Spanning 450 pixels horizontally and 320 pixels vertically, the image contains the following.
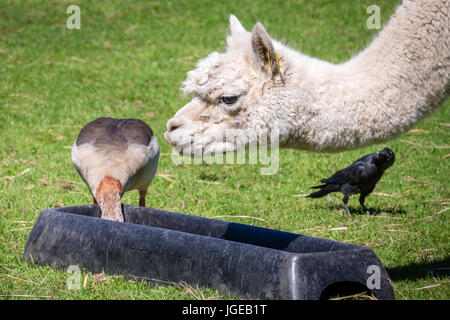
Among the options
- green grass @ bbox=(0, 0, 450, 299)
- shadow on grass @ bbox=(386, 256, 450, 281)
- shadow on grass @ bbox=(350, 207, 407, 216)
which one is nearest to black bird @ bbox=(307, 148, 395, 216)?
shadow on grass @ bbox=(350, 207, 407, 216)

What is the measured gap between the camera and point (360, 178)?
6676mm

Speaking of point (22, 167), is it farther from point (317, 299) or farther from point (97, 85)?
point (317, 299)

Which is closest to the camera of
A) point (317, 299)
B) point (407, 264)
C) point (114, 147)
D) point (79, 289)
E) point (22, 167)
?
point (317, 299)

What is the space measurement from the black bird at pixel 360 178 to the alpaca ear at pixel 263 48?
347cm

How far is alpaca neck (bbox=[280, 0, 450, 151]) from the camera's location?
3492mm

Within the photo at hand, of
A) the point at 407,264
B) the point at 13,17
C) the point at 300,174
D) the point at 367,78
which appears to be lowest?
the point at 407,264

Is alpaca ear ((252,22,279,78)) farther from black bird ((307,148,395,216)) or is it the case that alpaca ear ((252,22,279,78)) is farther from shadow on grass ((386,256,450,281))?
black bird ((307,148,395,216))

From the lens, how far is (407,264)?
5254mm

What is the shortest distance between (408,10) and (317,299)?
1.85m

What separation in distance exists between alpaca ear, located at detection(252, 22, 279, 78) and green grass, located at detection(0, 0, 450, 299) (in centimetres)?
69

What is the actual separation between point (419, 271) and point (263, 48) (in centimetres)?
259

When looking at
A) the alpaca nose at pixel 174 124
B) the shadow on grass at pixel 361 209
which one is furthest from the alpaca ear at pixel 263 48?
the shadow on grass at pixel 361 209

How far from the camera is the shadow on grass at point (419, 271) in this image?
4918mm

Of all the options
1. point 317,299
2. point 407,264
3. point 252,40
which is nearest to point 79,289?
point 317,299
